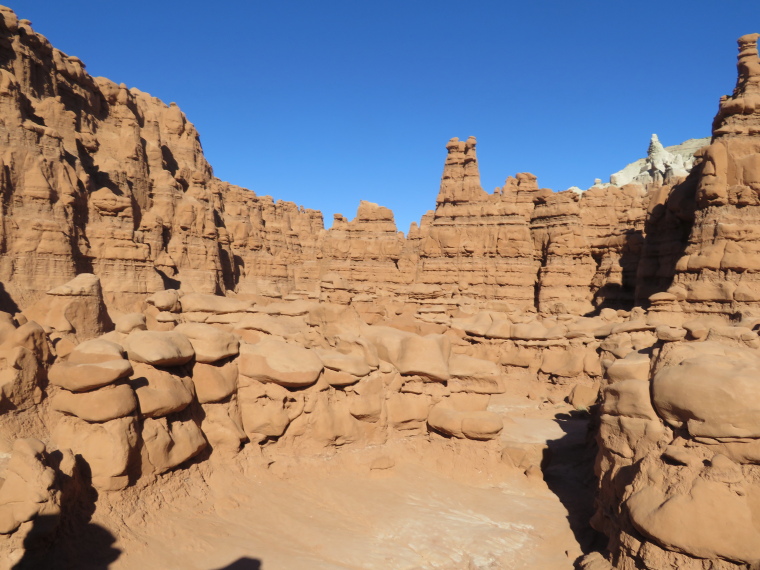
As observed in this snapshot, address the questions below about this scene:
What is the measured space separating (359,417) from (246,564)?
3.55m

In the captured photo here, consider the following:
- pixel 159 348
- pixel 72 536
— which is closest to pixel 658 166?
pixel 159 348

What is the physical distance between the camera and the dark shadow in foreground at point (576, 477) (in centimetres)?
711

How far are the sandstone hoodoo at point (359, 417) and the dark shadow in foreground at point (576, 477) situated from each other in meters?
0.06

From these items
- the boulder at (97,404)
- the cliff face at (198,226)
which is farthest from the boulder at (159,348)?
the cliff face at (198,226)

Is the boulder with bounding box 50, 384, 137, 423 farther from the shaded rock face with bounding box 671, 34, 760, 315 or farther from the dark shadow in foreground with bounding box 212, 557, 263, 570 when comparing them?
the shaded rock face with bounding box 671, 34, 760, 315

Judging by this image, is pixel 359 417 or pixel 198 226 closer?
pixel 359 417

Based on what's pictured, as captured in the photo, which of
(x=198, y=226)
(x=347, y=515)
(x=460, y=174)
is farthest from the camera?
(x=460, y=174)

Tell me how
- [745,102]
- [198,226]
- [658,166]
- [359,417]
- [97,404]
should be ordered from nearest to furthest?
[97,404]
[359,417]
[745,102]
[198,226]
[658,166]

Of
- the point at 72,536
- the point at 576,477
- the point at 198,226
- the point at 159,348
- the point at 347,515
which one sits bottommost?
the point at 576,477

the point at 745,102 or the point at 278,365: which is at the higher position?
the point at 745,102

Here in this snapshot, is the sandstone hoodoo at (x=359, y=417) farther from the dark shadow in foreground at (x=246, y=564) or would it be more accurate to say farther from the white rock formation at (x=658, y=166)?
the white rock formation at (x=658, y=166)

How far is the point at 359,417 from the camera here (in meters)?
8.52

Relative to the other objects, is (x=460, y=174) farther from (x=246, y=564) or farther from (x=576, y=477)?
(x=246, y=564)

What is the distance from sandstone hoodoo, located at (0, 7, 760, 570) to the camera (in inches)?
199
